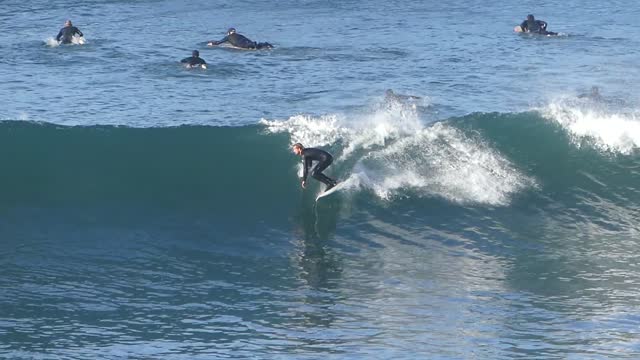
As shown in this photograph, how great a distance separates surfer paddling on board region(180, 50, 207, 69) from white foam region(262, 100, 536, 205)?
26.2ft

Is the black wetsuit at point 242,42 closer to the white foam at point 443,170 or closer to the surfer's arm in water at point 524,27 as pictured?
the surfer's arm in water at point 524,27

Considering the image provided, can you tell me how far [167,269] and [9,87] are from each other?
13702 mm

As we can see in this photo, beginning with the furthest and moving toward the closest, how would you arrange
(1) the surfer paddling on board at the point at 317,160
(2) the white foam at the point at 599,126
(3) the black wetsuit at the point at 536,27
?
1. (3) the black wetsuit at the point at 536,27
2. (2) the white foam at the point at 599,126
3. (1) the surfer paddling on board at the point at 317,160

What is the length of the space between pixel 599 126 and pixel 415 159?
4808 mm

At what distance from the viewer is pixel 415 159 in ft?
88.5

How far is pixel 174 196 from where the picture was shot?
26203mm

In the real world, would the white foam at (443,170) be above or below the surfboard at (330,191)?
above

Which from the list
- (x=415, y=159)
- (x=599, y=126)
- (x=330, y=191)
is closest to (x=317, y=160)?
(x=330, y=191)

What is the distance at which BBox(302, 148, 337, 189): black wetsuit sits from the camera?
24.6m

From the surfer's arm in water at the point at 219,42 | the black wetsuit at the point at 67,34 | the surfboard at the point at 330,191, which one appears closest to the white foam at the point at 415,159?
the surfboard at the point at 330,191

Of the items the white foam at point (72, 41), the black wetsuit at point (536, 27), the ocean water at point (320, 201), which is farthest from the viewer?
the black wetsuit at point (536, 27)

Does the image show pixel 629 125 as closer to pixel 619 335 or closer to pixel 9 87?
pixel 619 335

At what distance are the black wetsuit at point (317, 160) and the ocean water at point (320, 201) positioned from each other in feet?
2.23

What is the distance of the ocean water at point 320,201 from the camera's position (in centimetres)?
1975
